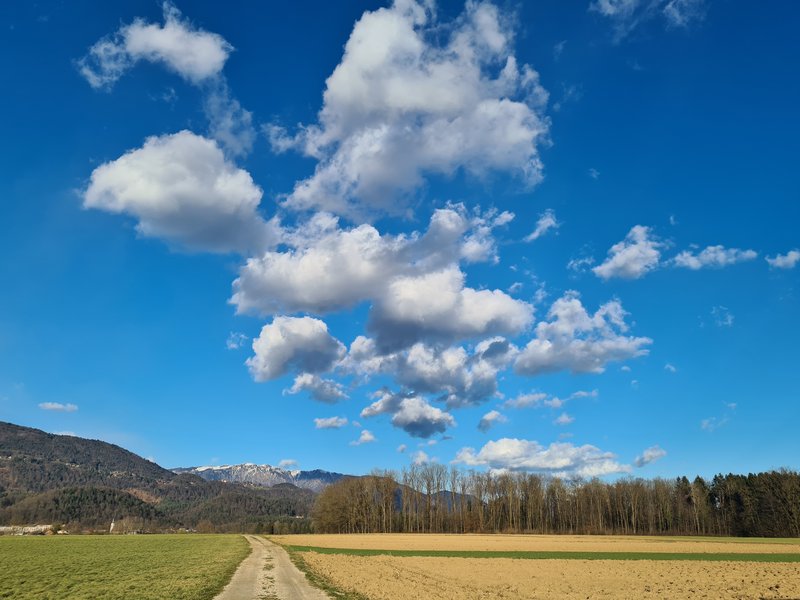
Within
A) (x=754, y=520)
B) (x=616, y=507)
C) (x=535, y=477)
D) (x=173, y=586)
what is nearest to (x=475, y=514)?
(x=535, y=477)

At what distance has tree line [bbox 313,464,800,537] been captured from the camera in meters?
150

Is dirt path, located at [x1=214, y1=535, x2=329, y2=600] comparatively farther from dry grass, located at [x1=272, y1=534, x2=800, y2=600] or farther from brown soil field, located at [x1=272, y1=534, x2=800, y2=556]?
brown soil field, located at [x1=272, y1=534, x2=800, y2=556]

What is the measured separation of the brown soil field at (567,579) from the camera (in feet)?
99.2

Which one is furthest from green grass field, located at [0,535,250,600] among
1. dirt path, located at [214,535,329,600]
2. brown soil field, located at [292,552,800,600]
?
brown soil field, located at [292,552,800,600]

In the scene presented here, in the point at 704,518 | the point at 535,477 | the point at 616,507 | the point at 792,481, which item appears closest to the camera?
the point at 792,481

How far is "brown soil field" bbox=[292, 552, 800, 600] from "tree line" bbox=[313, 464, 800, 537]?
11393 cm

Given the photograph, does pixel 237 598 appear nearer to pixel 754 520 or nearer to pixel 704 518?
pixel 754 520

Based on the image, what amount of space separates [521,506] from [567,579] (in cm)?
14036

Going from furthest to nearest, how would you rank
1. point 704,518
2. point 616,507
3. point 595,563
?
1. point 616,507
2. point 704,518
3. point 595,563

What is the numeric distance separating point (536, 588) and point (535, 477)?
15256cm

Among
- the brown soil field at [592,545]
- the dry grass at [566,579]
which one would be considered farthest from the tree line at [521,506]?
the dry grass at [566,579]

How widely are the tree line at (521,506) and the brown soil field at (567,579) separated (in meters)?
114

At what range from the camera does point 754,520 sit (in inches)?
4813

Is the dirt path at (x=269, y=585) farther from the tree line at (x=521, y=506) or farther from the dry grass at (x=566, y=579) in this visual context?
the tree line at (x=521, y=506)
